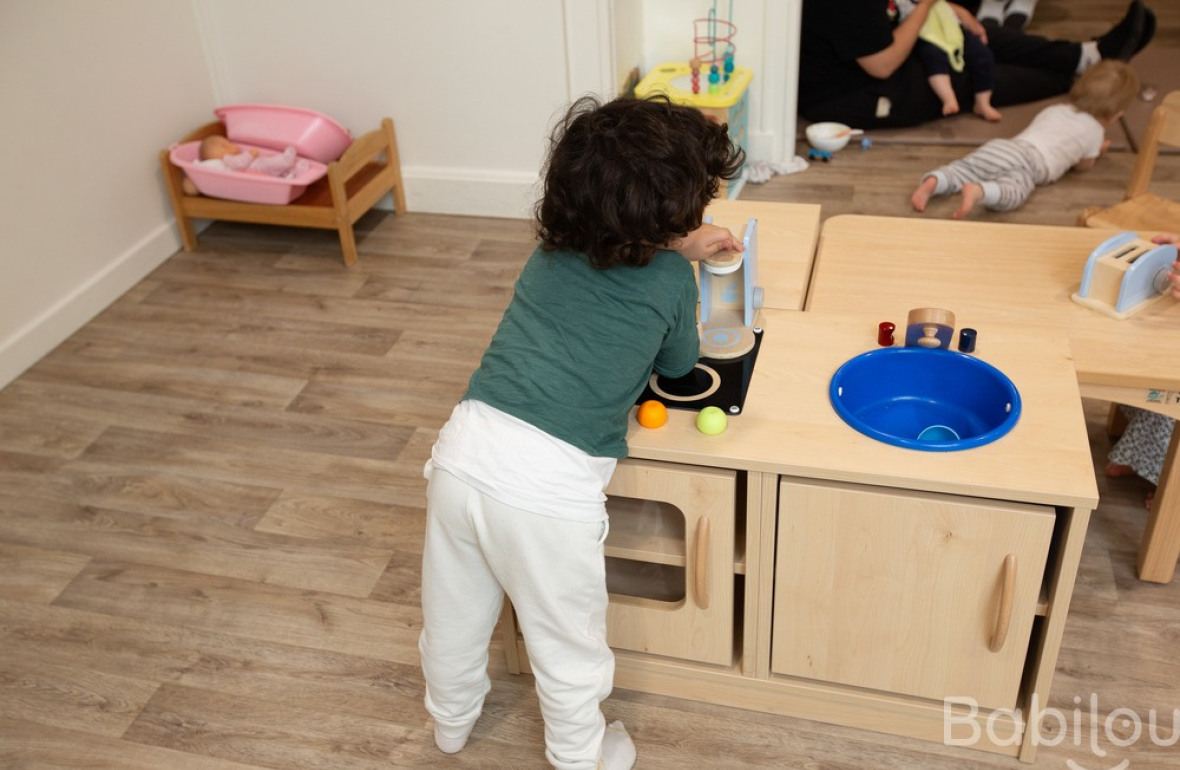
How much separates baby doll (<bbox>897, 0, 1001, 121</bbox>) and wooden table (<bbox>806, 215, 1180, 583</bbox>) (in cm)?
187

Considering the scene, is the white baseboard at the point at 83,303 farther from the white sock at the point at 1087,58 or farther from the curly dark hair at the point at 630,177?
the white sock at the point at 1087,58

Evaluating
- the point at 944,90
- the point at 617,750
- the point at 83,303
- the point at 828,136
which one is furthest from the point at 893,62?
the point at 617,750

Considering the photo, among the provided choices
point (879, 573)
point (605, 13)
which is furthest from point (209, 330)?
point (879, 573)

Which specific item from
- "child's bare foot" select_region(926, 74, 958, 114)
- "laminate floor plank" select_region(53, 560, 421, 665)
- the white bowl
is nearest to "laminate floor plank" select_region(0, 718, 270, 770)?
"laminate floor plank" select_region(53, 560, 421, 665)

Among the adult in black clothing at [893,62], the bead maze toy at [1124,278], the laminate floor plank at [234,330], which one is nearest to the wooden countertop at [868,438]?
the bead maze toy at [1124,278]

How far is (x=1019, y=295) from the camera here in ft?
5.80

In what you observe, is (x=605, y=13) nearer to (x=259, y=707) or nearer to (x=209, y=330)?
(x=209, y=330)

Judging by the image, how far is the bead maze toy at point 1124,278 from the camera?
167 cm

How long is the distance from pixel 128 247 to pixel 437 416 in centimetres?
118

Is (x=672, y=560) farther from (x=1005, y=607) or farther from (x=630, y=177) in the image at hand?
(x=630, y=177)

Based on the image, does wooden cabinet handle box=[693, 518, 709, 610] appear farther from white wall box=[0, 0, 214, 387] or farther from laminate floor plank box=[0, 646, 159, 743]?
white wall box=[0, 0, 214, 387]

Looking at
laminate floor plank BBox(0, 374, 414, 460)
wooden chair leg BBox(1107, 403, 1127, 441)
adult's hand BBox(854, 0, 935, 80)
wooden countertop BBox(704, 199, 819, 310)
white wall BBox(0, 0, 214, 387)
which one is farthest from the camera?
adult's hand BBox(854, 0, 935, 80)

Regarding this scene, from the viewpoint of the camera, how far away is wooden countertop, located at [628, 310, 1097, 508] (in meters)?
1.30

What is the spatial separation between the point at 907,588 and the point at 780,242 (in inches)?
26.5
